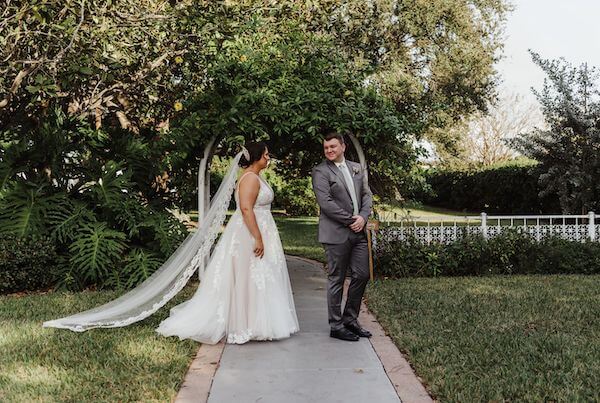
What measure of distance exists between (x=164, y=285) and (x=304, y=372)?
239cm

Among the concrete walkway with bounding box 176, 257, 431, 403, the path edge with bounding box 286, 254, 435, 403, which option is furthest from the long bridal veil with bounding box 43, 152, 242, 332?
the path edge with bounding box 286, 254, 435, 403

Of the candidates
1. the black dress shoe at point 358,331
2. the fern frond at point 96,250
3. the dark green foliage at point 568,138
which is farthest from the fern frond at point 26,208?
the dark green foliage at point 568,138

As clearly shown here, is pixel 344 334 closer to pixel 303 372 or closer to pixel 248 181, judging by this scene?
pixel 303 372

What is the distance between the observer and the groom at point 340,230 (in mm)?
6363

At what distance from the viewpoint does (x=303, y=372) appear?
5.32 m

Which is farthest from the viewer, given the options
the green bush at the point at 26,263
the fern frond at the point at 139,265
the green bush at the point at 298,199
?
the green bush at the point at 298,199

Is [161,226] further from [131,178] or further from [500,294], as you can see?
[500,294]

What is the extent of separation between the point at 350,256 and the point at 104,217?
206 inches

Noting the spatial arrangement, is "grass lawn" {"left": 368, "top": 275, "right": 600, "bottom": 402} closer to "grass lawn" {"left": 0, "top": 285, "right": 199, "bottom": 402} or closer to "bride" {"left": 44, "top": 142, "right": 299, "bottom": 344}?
"bride" {"left": 44, "top": 142, "right": 299, "bottom": 344}

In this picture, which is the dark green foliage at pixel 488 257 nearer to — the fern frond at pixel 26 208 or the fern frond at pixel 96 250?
the fern frond at pixel 96 250

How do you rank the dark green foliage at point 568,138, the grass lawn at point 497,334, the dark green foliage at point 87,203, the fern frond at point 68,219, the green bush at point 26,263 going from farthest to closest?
1. the dark green foliage at point 568,138
2. the fern frond at point 68,219
3. the dark green foliage at point 87,203
4. the green bush at point 26,263
5. the grass lawn at point 497,334

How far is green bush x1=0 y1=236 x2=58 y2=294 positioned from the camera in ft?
30.2

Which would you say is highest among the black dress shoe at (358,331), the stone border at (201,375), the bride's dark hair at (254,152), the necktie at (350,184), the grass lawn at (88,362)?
the bride's dark hair at (254,152)

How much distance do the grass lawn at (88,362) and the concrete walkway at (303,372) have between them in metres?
0.24
